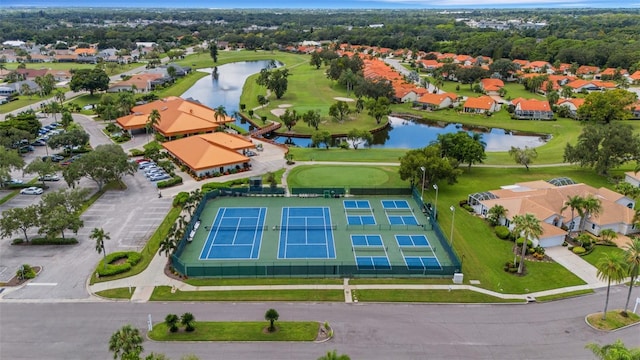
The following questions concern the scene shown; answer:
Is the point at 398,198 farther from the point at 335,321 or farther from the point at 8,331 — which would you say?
the point at 8,331

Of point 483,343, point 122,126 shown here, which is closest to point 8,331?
point 483,343

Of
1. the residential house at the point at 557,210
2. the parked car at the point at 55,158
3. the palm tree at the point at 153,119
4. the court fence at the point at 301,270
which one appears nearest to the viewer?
the court fence at the point at 301,270

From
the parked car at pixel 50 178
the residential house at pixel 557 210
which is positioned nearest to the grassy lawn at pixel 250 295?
the residential house at pixel 557 210

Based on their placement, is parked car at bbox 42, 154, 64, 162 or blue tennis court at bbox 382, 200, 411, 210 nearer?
blue tennis court at bbox 382, 200, 411, 210

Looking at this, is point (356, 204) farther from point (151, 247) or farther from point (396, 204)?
point (151, 247)

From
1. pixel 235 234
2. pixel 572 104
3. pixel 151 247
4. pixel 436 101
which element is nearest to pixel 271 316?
pixel 235 234

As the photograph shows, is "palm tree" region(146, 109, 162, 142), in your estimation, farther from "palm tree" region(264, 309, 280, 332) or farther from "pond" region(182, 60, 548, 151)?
"palm tree" region(264, 309, 280, 332)

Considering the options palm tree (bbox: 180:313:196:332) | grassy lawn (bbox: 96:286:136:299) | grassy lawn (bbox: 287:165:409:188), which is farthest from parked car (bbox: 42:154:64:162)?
palm tree (bbox: 180:313:196:332)

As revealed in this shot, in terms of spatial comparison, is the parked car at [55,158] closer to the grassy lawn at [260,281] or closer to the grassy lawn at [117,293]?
the grassy lawn at [117,293]
